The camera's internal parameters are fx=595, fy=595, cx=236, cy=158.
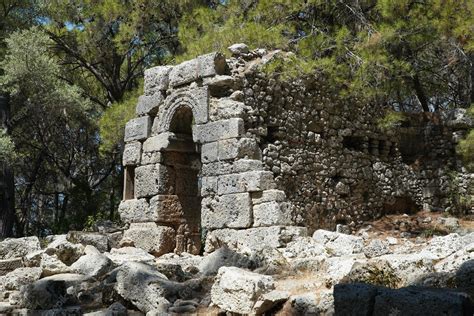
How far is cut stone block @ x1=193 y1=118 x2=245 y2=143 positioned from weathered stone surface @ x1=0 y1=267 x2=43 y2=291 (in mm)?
3687

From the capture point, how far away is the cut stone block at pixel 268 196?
9.28 meters

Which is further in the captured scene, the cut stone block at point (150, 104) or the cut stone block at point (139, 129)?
the cut stone block at point (139, 129)

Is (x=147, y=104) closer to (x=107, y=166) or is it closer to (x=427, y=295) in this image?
(x=427, y=295)

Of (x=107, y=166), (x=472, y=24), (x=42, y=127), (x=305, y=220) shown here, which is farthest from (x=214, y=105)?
(x=107, y=166)

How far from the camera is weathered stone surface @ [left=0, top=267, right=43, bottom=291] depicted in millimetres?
7430

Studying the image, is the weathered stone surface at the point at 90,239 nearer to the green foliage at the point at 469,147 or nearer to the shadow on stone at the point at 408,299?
the shadow on stone at the point at 408,299

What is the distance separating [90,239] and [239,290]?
17.7 feet

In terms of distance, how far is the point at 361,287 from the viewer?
14.3ft

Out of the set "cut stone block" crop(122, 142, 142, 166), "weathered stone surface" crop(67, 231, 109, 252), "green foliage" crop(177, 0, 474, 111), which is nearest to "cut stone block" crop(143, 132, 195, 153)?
"cut stone block" crop(122, 142, 142, 166)

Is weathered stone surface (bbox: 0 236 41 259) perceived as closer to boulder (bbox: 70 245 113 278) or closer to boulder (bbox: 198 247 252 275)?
boulder (bbox: 70 245 113 278)

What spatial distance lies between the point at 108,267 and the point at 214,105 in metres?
3.52

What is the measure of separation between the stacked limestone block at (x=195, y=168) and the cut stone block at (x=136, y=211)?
19mm

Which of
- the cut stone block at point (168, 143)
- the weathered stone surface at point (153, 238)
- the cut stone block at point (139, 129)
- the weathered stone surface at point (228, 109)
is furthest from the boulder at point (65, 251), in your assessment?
the cut stone block at point (139, 129)

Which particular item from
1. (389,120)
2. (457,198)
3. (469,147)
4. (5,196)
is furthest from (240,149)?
(5,196)
